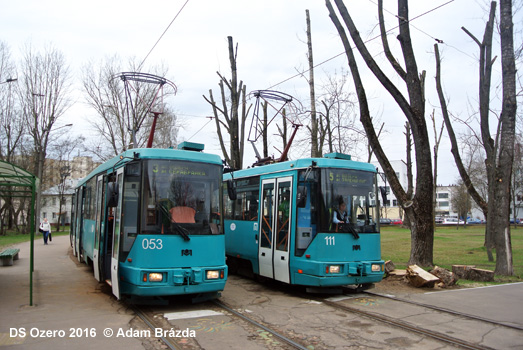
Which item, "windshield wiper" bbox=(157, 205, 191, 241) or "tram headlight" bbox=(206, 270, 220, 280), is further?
"tram headlight" bbox=(206, 270, 220, 280)

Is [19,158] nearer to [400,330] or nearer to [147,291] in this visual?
[147,291]

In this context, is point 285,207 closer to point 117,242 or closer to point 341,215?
point 341,215

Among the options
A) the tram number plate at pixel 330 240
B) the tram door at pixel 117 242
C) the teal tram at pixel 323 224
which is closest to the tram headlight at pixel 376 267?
the teal tram at pixel 323 224

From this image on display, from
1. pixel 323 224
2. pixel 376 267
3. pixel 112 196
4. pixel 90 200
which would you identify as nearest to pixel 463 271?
pixel 376 267

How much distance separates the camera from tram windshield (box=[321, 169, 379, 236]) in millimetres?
9477

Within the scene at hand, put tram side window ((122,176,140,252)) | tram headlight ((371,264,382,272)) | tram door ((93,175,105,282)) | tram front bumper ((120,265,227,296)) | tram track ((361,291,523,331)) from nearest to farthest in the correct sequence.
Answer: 1. tram track ((361,291,523,331))
2. tram front bumper ((120,265,227,296))
3. tram side window ((122,176,140,252))
4. tram headlight ((371,264,382,272))
5. tram door ((93,175,105,282))

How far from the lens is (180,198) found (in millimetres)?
8156

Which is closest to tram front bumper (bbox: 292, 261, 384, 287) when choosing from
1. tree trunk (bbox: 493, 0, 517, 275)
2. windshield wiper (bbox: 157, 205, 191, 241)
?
windshield wiper (bbox: 157, 205, 191, 241)

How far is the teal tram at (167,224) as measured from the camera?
25.5ft

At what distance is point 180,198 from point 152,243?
96 cm

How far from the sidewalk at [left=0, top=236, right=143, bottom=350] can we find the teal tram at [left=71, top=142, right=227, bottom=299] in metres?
0.69

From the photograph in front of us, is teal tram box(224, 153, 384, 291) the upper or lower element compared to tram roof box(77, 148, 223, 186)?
lower

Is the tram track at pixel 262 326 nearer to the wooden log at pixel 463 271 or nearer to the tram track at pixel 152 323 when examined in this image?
the tram track at pixel 152 323

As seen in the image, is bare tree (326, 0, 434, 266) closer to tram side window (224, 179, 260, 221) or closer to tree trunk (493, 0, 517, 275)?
tree trunk (493, 0, 517, 275)
